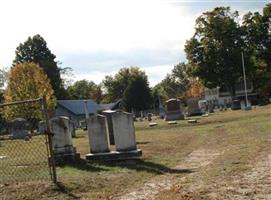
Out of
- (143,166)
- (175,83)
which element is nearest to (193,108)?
(143,166)

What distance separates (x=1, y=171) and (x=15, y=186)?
12.1 ft

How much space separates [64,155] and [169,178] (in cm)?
527

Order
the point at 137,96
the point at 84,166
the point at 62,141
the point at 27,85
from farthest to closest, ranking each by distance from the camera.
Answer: the point at 137,96 → the point at 27,85 → the point at 62,141 → the point at 84,166

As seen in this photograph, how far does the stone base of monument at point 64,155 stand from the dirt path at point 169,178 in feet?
11.5

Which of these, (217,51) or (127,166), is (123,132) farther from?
(217,51)

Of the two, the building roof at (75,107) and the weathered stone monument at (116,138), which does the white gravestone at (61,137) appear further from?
the building roof at (75,107)

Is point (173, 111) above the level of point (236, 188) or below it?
above

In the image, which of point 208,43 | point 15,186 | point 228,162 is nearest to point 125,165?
point 228,162

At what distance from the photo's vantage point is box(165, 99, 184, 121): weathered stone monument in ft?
175

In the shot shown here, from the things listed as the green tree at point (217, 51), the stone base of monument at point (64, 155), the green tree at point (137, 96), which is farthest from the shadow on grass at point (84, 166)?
the green tree at point (137, 96)

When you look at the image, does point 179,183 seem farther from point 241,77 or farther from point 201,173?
point 241,77

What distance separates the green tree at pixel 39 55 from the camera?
302 ft

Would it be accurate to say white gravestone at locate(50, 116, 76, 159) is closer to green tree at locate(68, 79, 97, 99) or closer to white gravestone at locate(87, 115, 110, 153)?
white gravestone at locate(87, 115, 110, 153)

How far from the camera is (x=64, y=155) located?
55.2 feet
